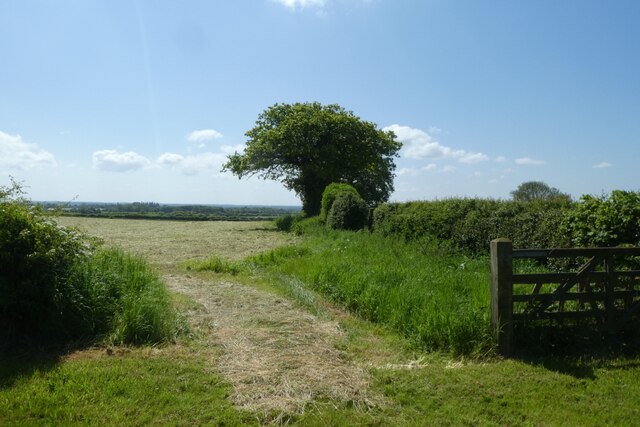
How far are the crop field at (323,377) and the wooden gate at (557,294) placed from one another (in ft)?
1.38

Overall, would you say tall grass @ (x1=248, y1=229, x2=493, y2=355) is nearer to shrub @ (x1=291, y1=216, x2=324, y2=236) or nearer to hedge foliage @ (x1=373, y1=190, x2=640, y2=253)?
hedge foliage @ (x1=373, y1=190, x2=640, y2=253)

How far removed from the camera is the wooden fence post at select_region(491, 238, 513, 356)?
5621mm

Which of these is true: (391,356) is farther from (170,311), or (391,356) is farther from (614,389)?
(170,311)

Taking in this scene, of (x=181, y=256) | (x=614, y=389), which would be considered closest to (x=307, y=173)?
(x=181, y=256)

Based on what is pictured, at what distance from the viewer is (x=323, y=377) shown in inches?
194

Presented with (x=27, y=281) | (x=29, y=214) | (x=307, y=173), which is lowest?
(x=27, y=281)

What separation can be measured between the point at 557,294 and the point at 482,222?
6.14 metres

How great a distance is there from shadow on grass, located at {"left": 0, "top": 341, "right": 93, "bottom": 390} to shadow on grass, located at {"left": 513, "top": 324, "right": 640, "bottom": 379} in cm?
575

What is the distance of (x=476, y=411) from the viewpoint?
169 inches

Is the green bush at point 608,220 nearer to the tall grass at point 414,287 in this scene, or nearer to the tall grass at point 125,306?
the tall grass at point 414,287

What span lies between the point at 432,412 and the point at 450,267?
5.76m

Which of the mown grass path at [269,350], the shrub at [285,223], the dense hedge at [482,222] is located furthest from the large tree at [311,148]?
the mown grass path at [269,350]

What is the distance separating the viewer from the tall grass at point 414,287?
596 cm

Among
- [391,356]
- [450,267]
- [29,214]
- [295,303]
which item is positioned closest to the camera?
[391,356]
